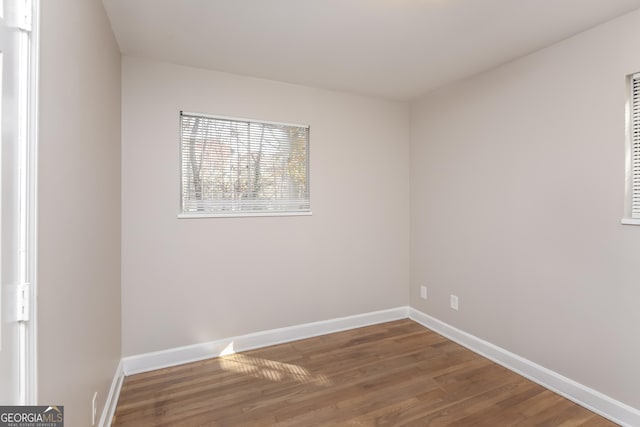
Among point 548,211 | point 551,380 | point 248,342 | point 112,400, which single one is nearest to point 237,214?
point 248,342

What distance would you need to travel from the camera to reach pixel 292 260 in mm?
3006

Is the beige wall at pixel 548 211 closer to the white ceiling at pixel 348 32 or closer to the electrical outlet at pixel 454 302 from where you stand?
the electrical outlet at pixel 454 302

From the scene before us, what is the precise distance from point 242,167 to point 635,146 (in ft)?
9.27

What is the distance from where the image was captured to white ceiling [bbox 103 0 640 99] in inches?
71.3

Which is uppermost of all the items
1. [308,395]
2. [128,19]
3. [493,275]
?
[128,19]

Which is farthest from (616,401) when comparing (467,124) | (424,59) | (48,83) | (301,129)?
(48,83)

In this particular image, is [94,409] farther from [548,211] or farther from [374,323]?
[548,211]

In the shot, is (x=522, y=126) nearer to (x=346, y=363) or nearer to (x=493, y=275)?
(x=493, y=275)

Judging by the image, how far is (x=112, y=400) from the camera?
198cm

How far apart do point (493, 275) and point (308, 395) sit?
6.07 feet

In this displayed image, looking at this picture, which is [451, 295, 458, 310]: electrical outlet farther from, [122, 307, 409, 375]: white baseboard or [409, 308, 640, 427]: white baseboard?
[122, 307, 409, 375]: white baseboard

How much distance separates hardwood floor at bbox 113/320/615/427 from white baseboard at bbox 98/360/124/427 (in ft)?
0.17

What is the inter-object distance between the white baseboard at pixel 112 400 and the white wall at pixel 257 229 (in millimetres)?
208

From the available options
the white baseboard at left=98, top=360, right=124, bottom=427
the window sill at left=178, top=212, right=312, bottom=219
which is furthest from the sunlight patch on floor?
the window sill at left=178, top=212, right=312, bottom=219
